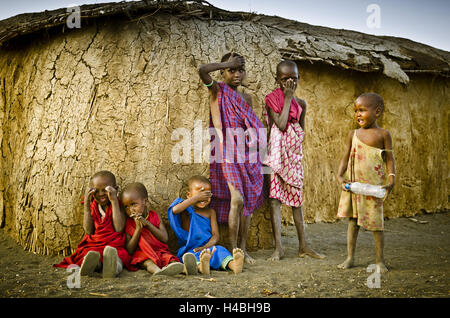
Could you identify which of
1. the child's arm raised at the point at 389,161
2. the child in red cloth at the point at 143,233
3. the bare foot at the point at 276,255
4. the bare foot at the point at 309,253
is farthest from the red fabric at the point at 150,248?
the child's arm raised at the point at 389,161

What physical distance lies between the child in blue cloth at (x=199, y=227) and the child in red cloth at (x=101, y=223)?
488mm

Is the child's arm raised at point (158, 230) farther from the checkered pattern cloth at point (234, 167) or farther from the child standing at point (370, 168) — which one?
the child standing at point (370, 168)

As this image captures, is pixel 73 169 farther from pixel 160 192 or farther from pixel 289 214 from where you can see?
pixel 289 214

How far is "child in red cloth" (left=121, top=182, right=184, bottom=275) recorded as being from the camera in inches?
128

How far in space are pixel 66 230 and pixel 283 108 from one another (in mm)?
2473

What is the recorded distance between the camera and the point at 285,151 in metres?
3.92

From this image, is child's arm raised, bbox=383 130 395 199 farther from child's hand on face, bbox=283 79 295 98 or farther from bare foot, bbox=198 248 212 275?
bare foot, bbox=198 248 212 275

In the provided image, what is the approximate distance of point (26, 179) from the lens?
4094 millimetres

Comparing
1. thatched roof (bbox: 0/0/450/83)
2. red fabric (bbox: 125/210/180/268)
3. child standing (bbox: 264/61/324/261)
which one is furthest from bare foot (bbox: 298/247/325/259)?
thatched roof (bbox: 0/0/450/83)

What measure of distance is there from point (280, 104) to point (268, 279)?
1821mm

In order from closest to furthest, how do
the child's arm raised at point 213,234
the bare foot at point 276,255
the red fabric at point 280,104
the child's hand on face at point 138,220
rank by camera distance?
the child's hand on face at point 138,220, the child's arm raised at point 213,234, the bare foot at point 276,255, the red fabric at point 280,104

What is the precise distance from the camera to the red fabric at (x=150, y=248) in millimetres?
3258

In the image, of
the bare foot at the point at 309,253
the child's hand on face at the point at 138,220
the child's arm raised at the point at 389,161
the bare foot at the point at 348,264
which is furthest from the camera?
the bare foot at the point at 309,253

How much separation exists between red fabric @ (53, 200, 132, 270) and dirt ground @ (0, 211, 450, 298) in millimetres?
115
